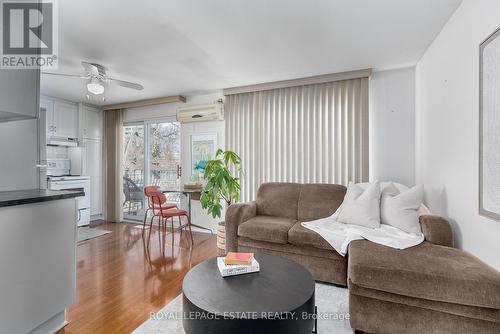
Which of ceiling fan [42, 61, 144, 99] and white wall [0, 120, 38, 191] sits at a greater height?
ceiling fan [42, 61, 144, 99]

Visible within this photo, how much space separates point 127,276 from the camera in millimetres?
2531

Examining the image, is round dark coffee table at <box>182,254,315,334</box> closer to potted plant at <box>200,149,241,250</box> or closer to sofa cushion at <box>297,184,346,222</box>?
sofa cushion at <box>297,184,346,222</box>

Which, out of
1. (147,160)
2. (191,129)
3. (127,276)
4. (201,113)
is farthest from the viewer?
(147,160)

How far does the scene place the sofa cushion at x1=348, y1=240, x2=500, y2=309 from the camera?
1.34m

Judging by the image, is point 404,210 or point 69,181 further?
point 69,181

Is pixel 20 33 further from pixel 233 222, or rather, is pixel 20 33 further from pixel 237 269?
pixel 233 222

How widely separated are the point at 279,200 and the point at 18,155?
257 centimetres

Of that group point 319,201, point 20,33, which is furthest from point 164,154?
point 20,33

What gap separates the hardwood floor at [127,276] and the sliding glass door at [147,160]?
1044mm

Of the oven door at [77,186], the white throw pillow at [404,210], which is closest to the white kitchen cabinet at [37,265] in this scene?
the white throw pillow at [404,210]

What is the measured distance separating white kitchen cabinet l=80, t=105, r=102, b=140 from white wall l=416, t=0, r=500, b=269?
5.68m

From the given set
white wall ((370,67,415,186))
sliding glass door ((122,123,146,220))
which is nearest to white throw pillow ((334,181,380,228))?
white wall ((370,67,415,186))

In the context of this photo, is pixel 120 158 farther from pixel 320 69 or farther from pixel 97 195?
pixel 320 69

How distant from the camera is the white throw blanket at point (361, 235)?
6.40 ft
